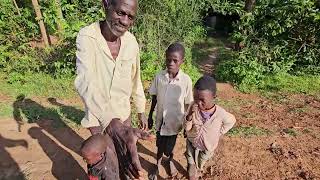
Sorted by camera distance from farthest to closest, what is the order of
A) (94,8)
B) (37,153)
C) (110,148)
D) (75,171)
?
1. (94,8)
2. (37,153)
3. (75,171)
4. (110,148)

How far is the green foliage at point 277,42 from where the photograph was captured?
6.62m

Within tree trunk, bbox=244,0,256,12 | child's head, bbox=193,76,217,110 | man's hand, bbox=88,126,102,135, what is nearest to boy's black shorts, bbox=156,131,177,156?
child's head, bbox=193,76,217,110

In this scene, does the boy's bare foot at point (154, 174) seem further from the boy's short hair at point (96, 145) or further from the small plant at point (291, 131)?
the small plant at point (291, 131)

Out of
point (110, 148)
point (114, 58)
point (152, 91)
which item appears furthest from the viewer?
point (152, 91)

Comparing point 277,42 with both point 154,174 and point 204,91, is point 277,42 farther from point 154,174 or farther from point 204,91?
point 204,91

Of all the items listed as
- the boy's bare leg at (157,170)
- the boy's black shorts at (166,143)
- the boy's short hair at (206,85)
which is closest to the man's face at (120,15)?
the boy's short hair at (206,85)

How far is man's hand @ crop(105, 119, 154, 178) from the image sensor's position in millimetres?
1921

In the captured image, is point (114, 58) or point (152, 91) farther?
point (152, 91)

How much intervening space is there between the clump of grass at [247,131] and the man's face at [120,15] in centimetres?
285

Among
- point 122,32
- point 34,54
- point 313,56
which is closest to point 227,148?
point 122,32

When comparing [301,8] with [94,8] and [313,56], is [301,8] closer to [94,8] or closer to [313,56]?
[313,56]

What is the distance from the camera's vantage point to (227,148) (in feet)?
14.1

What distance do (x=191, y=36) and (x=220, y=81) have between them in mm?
2139

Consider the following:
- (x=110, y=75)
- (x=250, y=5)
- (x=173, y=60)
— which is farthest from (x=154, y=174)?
(x=250, y=5)
